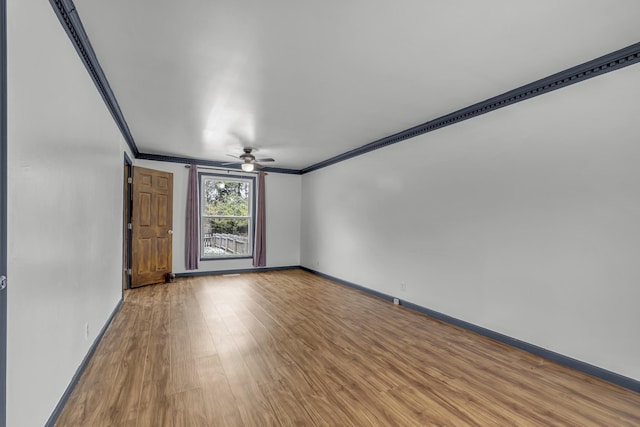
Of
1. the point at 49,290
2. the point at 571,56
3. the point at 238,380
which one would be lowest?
the point at 238,380

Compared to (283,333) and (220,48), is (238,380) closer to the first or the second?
(283,333)

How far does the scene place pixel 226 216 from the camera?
7047 mm

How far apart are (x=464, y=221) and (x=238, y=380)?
114 inches

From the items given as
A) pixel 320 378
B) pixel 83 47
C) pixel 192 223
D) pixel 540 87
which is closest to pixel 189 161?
pixel 192 223

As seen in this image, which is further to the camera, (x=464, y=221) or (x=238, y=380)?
(x=464, y=221)

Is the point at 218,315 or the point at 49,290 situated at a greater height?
the point at 49,290

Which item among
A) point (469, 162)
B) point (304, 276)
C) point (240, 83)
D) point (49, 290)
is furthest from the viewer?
point (304, 276)

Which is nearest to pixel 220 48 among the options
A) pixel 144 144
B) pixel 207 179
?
pixel 144 144

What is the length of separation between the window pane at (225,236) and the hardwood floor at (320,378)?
2.96 metres

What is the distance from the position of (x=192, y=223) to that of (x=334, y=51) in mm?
5152

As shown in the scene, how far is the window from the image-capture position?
6.82m

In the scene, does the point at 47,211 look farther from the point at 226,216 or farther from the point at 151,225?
the point at 226,216

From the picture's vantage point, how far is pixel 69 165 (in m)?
2.05

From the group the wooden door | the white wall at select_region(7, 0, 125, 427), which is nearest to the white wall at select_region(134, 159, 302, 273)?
the wooden door
